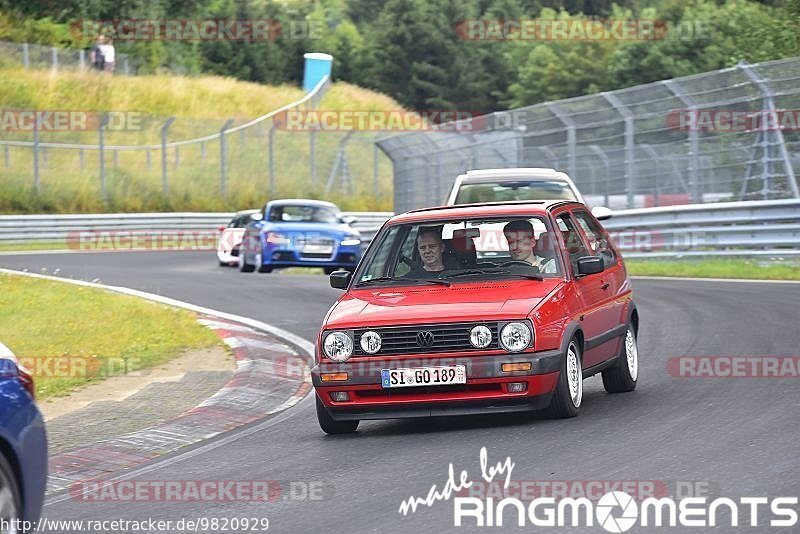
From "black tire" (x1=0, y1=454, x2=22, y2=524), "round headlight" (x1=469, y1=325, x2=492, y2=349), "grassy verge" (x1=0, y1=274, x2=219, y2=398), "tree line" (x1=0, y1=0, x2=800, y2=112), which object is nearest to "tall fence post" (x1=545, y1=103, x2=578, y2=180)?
"grassy verge" (x1=0, y1=274, x2=219, y2=398)

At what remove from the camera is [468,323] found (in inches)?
364

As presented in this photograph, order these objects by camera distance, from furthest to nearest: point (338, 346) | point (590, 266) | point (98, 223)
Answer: point (98, 223), point (590, 266), point (338, 346)

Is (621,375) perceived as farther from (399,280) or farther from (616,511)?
(616,511)

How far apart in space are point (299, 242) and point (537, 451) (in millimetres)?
17914

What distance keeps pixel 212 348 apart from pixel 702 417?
6.48 meters

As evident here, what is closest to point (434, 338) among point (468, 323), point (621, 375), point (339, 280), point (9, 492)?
point (468, 323)

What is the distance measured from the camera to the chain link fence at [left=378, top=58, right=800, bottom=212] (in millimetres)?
22938

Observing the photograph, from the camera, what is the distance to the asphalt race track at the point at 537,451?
718 cm

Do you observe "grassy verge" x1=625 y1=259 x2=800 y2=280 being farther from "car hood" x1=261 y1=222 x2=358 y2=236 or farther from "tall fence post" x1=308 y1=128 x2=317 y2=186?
"tall fence post" x1=308 y1=128 x2=317 y2=186

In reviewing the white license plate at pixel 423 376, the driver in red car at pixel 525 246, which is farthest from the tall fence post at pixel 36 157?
the white license plate at pixel 423 376

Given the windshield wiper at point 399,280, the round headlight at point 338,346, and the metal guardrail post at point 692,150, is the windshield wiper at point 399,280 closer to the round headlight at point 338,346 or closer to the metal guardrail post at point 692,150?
the round headlight at point 338,346

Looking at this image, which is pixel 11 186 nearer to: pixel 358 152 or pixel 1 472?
pixel 358 152

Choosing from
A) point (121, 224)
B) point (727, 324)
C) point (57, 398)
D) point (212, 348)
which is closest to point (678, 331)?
point (727, 324)

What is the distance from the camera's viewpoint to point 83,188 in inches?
1797
